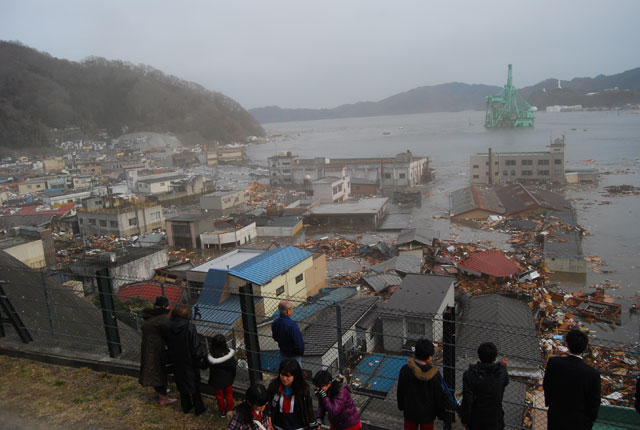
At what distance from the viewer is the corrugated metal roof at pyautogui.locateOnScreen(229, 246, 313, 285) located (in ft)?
24.5

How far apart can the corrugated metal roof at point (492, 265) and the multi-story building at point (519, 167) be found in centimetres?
1448

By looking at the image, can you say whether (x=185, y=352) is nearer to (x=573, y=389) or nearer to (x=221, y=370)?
(x=221, y=370)

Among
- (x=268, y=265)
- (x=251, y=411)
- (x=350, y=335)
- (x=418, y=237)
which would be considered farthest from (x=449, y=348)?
(x=418, y=237)

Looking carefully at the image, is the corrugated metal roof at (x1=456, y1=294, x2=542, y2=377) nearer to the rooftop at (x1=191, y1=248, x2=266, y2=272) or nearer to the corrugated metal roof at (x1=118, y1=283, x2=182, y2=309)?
the rooftop at (x1=191, y1=248, x2=266, y2=272)

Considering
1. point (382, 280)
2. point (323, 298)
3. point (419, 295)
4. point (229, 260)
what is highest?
point (229, 260)

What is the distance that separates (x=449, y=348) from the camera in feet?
6.59

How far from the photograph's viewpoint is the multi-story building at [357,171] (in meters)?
24.0

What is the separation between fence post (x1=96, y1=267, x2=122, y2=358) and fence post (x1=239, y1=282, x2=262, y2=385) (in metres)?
0.92

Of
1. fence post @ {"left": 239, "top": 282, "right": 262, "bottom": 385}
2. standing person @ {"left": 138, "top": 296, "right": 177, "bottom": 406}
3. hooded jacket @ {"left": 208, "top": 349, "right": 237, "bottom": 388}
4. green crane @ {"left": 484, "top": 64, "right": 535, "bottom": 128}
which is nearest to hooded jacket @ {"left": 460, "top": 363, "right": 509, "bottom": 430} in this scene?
fence post @ {"left": 239, "top": 282, "right": 262, "bottom": 385}

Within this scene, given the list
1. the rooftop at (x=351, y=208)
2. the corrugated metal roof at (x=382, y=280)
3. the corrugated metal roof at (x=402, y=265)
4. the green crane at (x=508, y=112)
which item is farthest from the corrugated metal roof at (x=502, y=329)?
the green crane at (x=508, y=112)

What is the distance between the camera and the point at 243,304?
2.28 metres

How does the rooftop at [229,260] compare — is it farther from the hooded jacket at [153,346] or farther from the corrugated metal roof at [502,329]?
the hooded jacket at [153,346]

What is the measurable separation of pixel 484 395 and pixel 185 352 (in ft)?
4.66

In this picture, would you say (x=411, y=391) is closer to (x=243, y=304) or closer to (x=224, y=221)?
(x=243, y=304)
